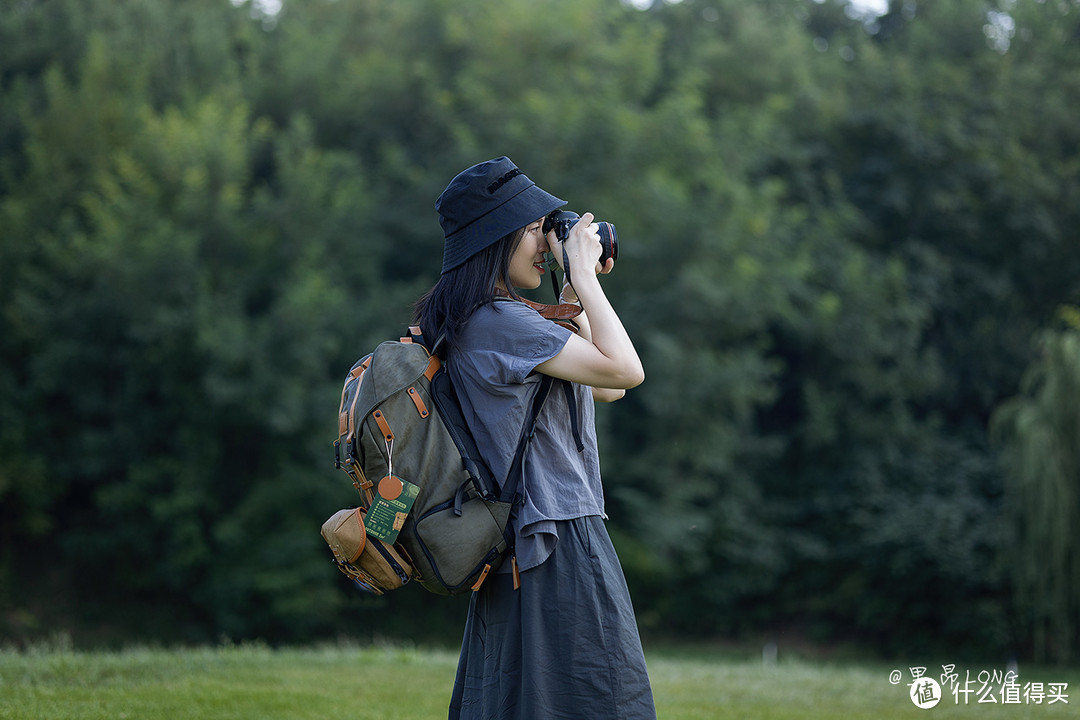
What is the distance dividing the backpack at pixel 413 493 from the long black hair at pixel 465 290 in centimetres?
14

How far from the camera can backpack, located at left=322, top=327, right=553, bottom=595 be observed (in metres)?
2.32

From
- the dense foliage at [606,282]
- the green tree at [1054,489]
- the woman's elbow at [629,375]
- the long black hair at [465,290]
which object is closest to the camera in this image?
the woman's elbow at [629,375]

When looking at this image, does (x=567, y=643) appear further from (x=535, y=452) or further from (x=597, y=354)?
(x=597, y=354)

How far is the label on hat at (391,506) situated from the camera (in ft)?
7.52

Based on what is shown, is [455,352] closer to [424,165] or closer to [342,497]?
[342,497]

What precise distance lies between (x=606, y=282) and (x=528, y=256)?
660 inches

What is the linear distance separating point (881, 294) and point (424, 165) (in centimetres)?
963

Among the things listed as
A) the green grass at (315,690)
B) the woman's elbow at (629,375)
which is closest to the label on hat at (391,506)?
the woman's elbow at (629,375)

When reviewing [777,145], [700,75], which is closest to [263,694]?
[700,75]

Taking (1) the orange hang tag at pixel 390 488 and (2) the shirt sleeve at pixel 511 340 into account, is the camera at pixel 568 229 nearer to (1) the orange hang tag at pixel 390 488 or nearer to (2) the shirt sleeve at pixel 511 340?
(2) the shirt sleeve at pixel 511 340

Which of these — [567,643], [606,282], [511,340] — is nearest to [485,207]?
[511,340]

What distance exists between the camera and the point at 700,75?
20.5 m

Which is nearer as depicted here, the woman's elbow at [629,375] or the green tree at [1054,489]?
the woman's elbow at [629,375]

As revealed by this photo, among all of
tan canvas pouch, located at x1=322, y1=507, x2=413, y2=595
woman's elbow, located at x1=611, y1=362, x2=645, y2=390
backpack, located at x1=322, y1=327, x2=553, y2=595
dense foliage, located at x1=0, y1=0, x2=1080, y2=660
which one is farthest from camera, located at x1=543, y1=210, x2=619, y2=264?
dense foliage, located at x1=0, y1=0, x2=1080, y2=660
